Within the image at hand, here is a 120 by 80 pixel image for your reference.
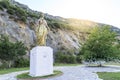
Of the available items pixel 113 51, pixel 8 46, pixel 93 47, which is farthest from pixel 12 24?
pixel 113 51

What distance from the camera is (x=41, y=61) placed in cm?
1445

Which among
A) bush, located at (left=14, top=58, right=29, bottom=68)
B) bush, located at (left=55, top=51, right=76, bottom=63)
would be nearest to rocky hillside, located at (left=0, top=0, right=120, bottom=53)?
bush, located at (left=55, top=51, right=76, bottom=63)

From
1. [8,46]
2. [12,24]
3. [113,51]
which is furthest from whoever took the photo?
[12,24]

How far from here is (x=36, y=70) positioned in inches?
558

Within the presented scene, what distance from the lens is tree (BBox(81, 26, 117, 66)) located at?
21.5m

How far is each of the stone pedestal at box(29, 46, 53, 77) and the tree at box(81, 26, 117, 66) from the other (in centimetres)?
782

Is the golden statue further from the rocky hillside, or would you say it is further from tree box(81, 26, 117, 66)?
the rocky hillside

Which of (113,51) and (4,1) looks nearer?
(113,51)

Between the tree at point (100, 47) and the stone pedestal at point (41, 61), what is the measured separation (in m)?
7.82

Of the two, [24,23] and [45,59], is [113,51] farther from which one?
[24,23]

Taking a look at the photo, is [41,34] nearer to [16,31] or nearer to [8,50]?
[8,50]

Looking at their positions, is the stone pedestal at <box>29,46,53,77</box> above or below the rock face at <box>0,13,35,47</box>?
below

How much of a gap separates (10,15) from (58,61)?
10223 mm

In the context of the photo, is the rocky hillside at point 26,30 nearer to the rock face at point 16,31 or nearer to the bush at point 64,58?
the rock face at point 16,31
